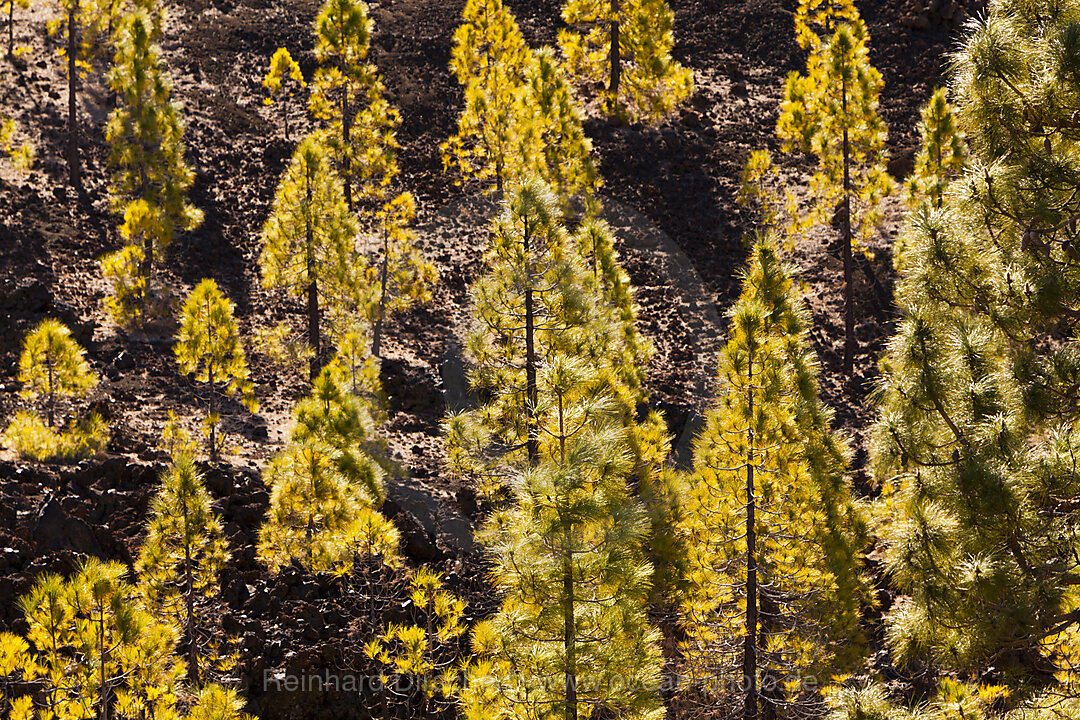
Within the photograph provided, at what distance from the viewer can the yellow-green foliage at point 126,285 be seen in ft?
81.3

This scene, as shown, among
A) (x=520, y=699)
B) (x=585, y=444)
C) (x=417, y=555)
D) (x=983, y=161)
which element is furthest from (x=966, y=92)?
(x=417, y=555)

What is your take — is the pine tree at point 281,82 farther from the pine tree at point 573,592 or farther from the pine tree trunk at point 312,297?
the pine tree at point 573,592

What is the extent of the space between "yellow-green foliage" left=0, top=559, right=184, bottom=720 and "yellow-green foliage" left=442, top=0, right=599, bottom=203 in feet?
49.4

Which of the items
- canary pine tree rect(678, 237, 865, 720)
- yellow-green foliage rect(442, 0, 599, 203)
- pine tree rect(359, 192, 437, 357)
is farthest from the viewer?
yellow-green foliage rect(442, 0, 599, 203)

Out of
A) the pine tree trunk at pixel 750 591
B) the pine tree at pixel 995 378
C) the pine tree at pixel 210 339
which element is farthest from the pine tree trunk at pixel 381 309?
the pine tree at pixel 995 378

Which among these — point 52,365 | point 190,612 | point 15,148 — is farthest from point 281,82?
point 190,612

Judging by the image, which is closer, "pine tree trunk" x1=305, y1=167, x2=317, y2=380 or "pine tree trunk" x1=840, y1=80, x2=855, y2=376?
"pine tree trunk" x1=305, y1=167, x2=317, y2=380

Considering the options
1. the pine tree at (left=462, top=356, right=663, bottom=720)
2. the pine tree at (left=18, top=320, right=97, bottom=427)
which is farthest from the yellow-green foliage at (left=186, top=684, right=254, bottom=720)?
the pine tree at (left=18, top=320, right=97, bottom=427)

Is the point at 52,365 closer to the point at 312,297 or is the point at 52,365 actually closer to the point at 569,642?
the point at 312,297

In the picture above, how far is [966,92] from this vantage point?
8.90m

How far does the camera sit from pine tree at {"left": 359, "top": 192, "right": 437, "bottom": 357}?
25.6 meters

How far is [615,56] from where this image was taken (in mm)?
36750

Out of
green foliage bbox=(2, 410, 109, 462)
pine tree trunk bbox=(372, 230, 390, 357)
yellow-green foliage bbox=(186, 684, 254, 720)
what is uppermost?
pine tree trunk bbox=(372, 230, 390, 357)

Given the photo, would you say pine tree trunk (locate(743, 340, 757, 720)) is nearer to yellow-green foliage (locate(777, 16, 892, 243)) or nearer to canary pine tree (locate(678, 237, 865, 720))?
canary pine tree (locate(678, 237, 865, 720))
